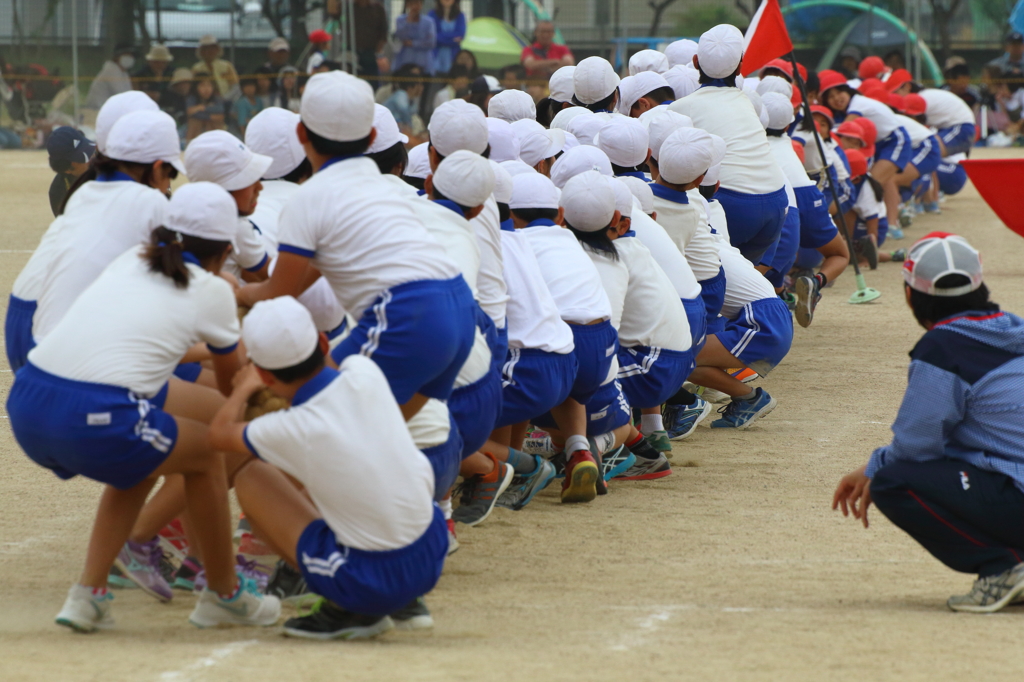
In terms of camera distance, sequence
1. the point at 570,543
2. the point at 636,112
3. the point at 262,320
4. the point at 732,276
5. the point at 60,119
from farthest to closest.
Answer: the point at 60,119 → the point at 636,112 → the point at 732,276 → the point at 570,543 → the point at 262,320

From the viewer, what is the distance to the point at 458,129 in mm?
5043

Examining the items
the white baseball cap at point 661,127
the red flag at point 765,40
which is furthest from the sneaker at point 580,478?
the red flag at point 765,40

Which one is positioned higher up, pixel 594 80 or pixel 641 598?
pixel 594 80

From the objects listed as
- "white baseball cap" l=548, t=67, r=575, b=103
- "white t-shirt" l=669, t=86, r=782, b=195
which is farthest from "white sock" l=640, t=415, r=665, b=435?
"white baseball cap" l=548, t=67, r=575, b=103

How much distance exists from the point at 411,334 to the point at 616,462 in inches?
89.6

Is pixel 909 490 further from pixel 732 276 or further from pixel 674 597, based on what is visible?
pixel 732 276

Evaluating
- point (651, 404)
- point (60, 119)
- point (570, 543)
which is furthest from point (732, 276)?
point (60, 119)

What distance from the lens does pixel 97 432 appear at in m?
3.73

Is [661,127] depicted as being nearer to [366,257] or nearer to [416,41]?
[366,257]

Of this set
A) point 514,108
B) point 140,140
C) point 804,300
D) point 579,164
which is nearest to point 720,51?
point 514,108

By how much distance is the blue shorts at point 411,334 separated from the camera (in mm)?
3971

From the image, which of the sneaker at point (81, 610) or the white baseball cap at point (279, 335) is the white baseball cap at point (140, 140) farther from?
the sneaker at point (81, 610)

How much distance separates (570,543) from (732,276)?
2.59 metres

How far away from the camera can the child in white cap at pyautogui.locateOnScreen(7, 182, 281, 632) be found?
3.74 metres
